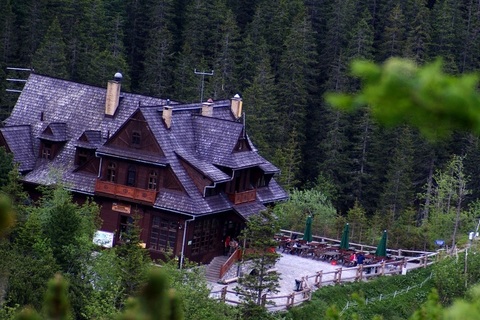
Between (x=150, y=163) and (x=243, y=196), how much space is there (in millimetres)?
3996

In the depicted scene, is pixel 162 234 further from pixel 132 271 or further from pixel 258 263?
pixel 132 271

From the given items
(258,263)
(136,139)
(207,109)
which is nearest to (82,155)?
(136,139)

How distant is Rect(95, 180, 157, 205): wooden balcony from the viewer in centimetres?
3744

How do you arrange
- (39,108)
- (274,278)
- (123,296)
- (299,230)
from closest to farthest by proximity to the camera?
(123,296) → (274,278) → (39,108) → (299,230)

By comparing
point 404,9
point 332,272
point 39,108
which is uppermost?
point 404,9

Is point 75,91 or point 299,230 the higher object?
point 75,91

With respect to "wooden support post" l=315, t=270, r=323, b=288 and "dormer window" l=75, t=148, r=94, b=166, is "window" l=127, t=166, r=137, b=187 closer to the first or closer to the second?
"dormer window" l=75, t=148, r=94, b=166

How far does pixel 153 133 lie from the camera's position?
37594 mm

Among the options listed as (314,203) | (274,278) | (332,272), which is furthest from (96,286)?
(314,203)

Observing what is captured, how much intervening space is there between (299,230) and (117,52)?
25.3 m

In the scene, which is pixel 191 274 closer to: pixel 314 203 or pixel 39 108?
pixel 39 108

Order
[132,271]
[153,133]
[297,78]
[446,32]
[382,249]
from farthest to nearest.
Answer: [446,32], [297,78], [382,249], [153,133], [132,271]

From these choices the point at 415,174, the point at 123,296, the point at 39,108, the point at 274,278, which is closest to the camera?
the point at 123,296

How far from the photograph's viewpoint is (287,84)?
6650cm
